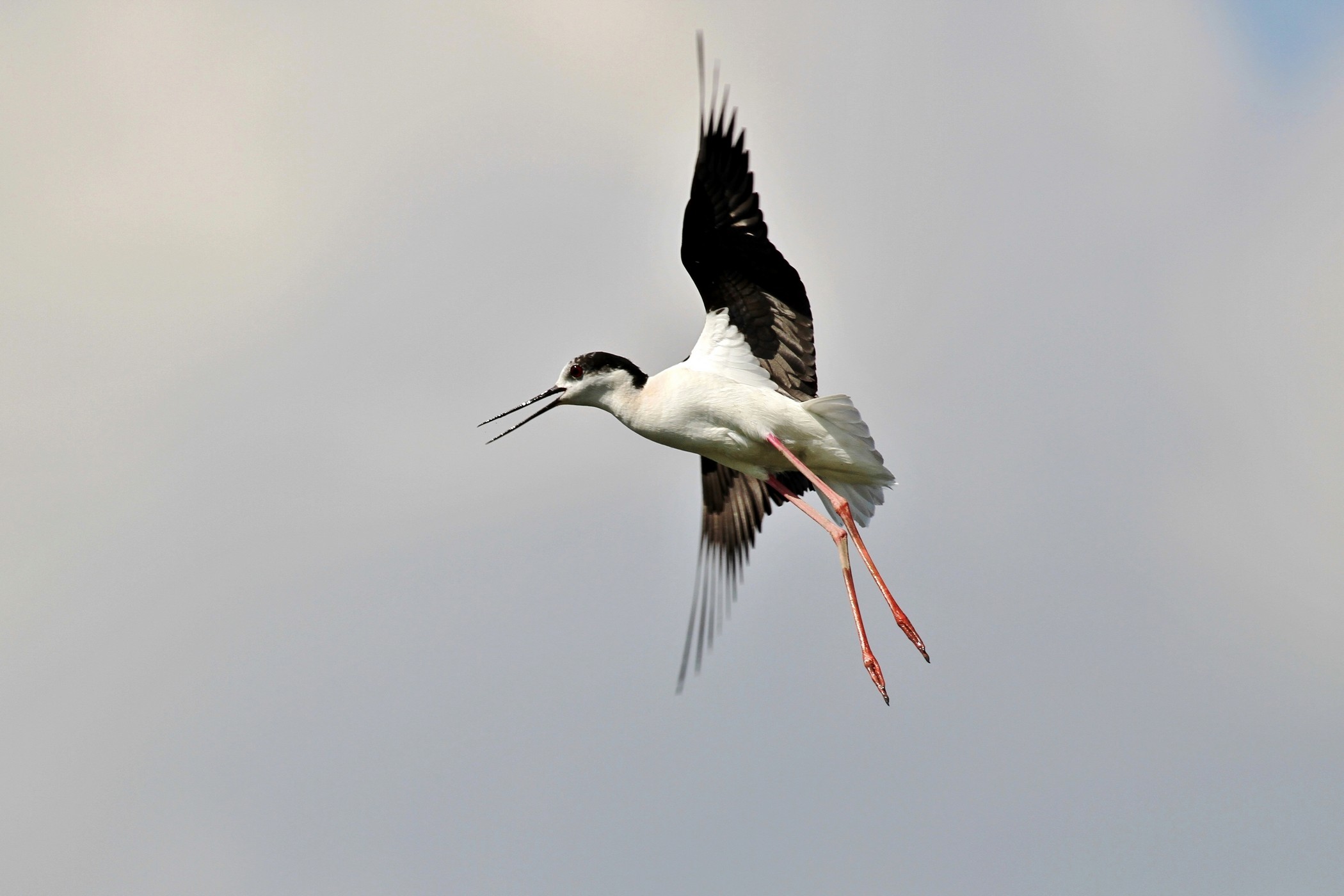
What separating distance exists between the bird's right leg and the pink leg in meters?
0.10

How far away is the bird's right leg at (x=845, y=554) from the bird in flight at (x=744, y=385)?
0.04ft

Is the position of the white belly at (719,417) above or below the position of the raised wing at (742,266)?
below

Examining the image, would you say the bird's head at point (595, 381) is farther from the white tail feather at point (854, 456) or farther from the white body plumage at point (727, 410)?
the white tail feather at point (854, 456)

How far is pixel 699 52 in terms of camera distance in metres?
10.8

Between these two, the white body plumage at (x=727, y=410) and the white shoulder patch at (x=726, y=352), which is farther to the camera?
the white shoulder patch at (x=726, y=352)

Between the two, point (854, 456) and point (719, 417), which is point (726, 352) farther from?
point (854, 456)

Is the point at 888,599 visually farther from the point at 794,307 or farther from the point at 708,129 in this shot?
the point at 708,129

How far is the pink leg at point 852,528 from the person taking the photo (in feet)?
39.7

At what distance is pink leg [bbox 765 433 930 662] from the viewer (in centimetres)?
1209

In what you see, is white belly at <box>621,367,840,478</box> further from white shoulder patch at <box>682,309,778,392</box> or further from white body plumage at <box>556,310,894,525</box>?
white shoulder patch at <box>682,309,778,392</box>

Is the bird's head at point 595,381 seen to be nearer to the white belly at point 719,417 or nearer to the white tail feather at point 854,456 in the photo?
the white belly at point 719,417

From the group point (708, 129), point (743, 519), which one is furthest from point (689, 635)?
point (708, 129)

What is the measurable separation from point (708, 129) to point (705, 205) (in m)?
0.56

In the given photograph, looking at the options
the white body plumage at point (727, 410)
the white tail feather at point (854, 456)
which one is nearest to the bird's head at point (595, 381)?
the white body plumage at point (727, 410)
